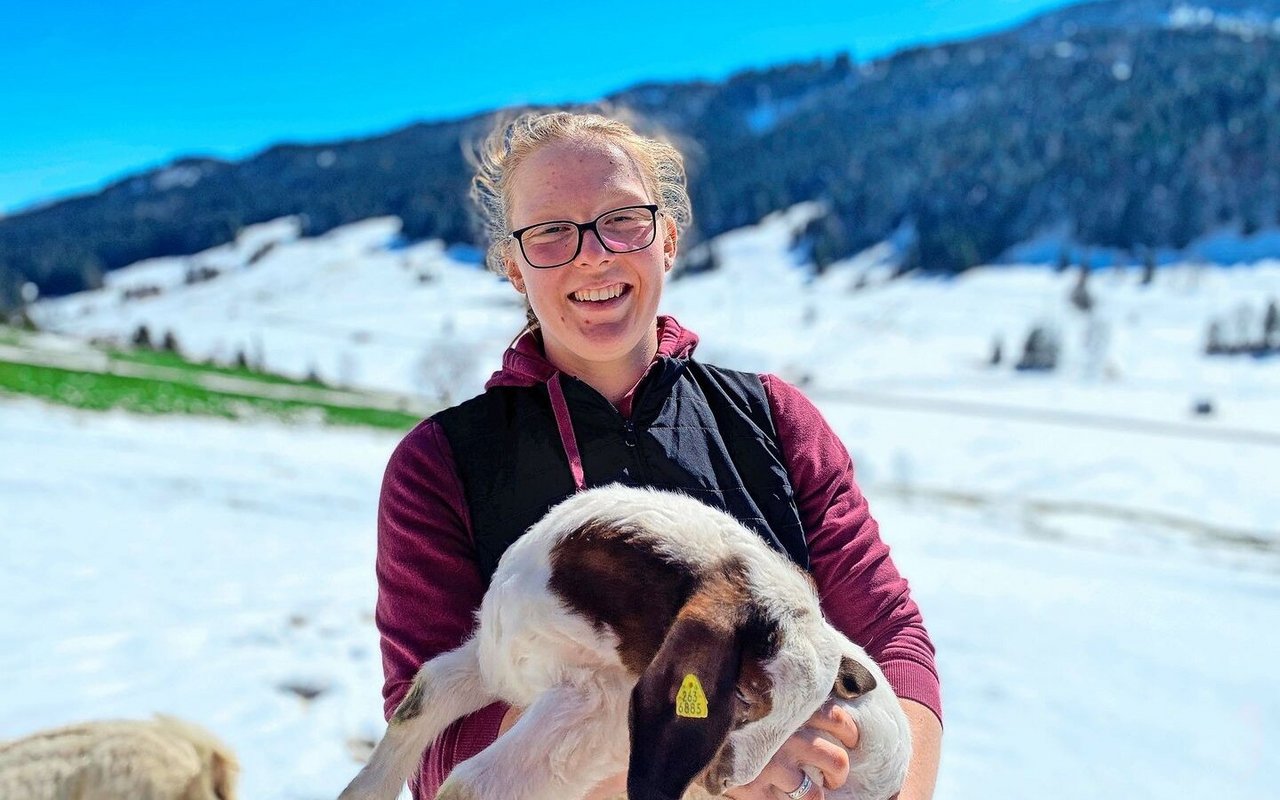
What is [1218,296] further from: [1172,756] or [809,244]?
[1172,756]

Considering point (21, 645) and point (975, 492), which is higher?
point (21, 645)

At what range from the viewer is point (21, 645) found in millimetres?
6824

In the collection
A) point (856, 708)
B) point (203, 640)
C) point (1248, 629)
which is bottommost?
point (1248, 629)

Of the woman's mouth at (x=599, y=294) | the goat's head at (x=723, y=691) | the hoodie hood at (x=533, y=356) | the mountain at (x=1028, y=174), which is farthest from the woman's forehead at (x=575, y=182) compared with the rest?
the mountain at (x=1028, y=174)

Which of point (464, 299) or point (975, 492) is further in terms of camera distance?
point (464, 299)

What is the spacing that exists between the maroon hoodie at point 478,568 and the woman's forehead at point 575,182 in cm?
45

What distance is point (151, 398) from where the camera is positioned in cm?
2342

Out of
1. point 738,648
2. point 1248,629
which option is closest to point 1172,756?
point 1248,629

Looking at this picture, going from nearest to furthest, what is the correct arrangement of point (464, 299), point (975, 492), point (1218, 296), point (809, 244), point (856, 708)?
point (856, 708)
point (975, 492)
point (1218, 296)
point (464, 299)
point (809, 244)

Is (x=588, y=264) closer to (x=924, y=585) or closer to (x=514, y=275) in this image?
(x=514, y=275)

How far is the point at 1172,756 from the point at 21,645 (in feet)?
34.0

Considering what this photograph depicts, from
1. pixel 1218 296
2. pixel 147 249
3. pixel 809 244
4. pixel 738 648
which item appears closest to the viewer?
pixel 738 648

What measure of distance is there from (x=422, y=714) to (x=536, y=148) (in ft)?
5.24

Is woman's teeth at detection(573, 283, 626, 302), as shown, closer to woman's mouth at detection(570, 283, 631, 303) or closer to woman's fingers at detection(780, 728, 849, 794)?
woman's mouth at detection(570, 283, 631, 303)
